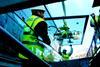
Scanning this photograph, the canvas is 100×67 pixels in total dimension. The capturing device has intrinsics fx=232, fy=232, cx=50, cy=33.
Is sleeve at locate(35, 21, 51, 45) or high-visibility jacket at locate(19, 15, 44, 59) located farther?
high-visibility jacket at locate(19, 15, 44, 59)

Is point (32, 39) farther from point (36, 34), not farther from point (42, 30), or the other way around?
point (42, 30)

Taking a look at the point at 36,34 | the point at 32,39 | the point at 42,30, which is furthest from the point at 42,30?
the point at 32,39

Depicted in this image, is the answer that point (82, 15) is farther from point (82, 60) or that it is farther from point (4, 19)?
point (4, 19)

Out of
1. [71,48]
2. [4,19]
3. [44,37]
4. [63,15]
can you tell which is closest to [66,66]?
[44,37]

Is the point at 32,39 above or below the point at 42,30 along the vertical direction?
below

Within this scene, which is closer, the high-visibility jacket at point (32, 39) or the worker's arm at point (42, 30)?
the worker's arm at point (42, 30)

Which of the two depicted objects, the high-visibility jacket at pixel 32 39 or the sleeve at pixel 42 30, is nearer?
the sleeve at pixel 42 30

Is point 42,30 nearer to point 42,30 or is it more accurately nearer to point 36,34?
point 42,30

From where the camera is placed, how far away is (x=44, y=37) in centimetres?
430

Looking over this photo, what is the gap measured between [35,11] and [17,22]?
71 cm

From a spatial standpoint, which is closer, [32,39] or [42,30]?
[42,30]

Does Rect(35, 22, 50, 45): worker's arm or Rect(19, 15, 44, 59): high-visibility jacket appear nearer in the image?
Rect(35, 22, 50, 45): worker's arm

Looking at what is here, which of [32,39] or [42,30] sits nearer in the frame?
[42,30]

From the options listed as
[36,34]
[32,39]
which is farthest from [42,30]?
[32,39]
